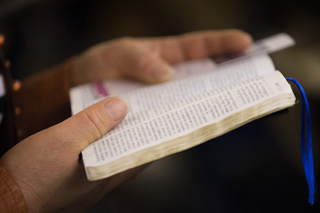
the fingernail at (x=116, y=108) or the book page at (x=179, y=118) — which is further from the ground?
the fingernail at (x=116, y=108)

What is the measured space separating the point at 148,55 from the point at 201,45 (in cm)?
14

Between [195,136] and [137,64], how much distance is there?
0.33 meters

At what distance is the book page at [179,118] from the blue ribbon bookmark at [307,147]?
4cm

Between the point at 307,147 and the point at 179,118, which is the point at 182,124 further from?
the point at 307,147

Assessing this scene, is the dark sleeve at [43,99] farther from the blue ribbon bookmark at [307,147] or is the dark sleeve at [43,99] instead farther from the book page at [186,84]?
the blue ribbon bookmark at [307,147]

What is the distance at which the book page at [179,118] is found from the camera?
15.6 inches

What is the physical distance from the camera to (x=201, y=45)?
0.74 metres

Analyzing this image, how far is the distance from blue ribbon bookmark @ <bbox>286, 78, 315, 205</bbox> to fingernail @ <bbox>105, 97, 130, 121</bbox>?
0.83 ft

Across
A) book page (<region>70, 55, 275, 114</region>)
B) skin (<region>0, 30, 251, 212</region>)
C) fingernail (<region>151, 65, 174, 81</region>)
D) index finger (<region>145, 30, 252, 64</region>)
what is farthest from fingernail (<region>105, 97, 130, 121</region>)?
index finger (<region>145, 30, 252, 64</region>)

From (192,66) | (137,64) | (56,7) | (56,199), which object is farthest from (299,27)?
(56,7)

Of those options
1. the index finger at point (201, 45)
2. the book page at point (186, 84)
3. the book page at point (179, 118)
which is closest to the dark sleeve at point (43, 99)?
the book page at point (186, 84)

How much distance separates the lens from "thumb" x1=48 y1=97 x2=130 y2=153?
0.41m

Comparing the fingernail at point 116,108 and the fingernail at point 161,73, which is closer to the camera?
the fingernail at point 116,108

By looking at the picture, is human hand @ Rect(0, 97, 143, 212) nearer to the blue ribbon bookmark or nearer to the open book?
the open book
